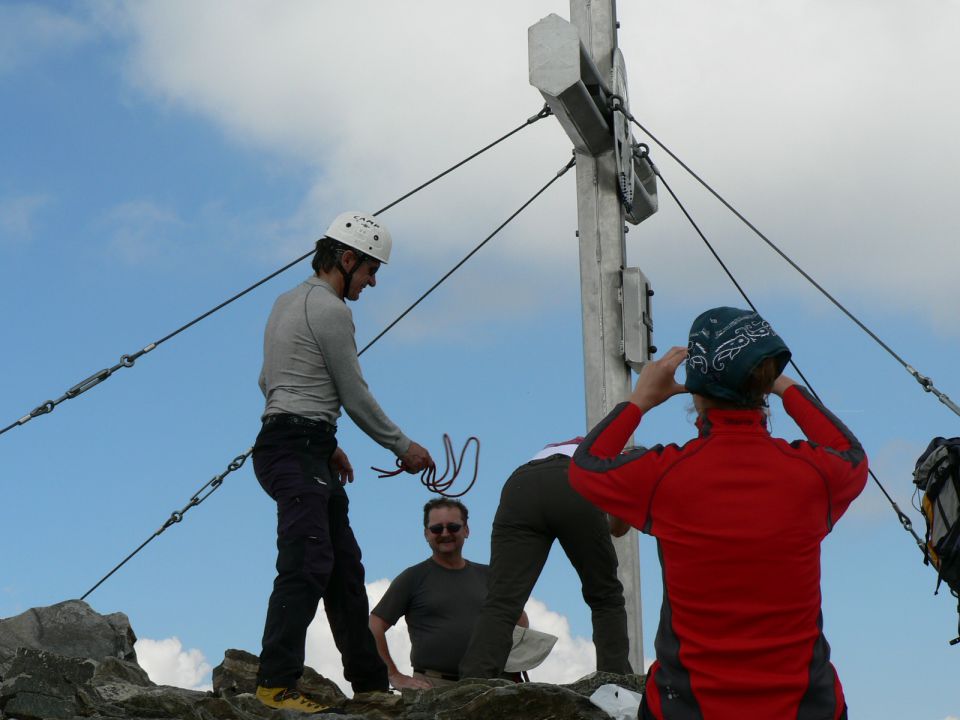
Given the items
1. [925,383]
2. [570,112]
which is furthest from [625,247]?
[925,383]

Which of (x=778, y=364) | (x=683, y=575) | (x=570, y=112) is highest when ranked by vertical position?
(x=570, y=112)

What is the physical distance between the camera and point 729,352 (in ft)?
11.1

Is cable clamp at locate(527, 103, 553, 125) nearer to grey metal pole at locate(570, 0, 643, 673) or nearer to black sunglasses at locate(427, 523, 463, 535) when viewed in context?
grey metal pole at locate(570, 0, 643, 673)

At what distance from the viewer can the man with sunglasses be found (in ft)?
26.1

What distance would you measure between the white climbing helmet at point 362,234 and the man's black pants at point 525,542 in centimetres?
126

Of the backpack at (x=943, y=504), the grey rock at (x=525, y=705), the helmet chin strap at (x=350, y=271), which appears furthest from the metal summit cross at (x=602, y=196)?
the grey rock at (x=525, y=705)

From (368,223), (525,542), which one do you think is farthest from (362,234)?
(525,542)

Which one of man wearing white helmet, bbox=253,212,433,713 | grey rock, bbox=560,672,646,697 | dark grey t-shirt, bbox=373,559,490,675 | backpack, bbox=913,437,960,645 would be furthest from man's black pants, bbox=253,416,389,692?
backpack, bbox=913,437,960,645

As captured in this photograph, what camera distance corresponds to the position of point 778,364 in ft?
11.4

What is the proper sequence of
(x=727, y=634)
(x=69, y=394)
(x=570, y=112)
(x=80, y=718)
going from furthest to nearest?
(x=570, y=112), (x=69, y=394), (x=80, y=718), (x=727, y=634)

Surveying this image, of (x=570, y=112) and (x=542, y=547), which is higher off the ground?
(x=570, y=112)

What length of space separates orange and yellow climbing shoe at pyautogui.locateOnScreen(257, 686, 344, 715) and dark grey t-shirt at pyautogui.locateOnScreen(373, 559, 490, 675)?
1.87m

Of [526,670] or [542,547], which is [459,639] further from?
[542,547]

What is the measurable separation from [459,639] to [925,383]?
3.36m
